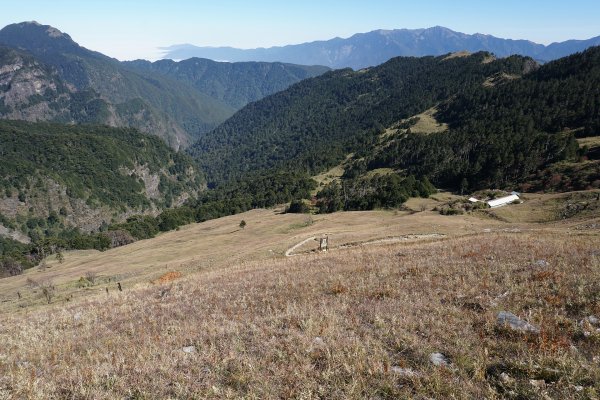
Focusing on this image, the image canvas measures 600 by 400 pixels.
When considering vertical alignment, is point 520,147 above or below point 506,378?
below

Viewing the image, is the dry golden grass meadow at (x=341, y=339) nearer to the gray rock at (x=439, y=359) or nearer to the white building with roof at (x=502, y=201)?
the gray rock at (x=439, y=359)

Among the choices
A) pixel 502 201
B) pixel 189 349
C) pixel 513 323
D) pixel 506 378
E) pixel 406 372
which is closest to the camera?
pixel 506 378

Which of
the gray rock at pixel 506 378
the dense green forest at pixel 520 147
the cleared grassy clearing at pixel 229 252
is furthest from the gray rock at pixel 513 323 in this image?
the dense green forest at pixel 520 147

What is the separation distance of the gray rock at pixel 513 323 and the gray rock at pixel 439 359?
2322mm

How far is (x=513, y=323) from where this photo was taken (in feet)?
31.7

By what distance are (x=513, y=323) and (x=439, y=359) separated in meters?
2.90

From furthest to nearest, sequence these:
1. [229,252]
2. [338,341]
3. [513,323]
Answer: [229,252] → [513,323] → [338,341]

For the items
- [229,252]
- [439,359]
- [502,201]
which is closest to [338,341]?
[439,359]

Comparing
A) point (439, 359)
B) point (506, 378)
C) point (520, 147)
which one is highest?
point (506, 378)

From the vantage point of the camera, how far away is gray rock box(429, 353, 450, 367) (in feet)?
26.0

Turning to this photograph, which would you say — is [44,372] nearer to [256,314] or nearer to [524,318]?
[256,314]

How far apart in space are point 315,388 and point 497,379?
3529 mm

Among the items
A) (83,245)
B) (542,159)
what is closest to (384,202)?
(542,159)

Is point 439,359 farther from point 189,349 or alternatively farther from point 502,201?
point 502,201
